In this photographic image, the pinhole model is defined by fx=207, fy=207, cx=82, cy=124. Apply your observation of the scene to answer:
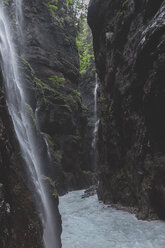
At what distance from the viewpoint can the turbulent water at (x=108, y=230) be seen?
7336 mm

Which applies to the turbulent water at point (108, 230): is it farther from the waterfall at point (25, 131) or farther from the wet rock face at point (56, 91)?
the wet rock face at point (56, 91)

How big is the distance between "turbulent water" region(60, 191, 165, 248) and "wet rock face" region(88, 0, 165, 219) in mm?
856

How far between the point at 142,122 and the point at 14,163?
7357 mm

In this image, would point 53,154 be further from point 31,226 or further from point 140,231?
point 31,226

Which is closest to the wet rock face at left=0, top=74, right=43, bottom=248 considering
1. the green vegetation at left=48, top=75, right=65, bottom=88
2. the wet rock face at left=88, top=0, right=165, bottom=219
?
the wet rock face at left=88, top=0, right=165, bottom=219

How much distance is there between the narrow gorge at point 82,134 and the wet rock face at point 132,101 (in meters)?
0.05

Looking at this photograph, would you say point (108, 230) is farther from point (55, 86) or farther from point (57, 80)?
point (57, 80)

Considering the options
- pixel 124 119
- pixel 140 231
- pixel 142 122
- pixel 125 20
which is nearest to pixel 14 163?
pixel 140 231

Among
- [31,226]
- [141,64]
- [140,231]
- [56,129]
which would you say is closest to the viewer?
[31,226]

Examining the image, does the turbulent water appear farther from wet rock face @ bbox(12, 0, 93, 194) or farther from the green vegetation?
the green vegetation

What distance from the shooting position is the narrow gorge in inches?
185

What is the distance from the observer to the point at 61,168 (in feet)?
61.4

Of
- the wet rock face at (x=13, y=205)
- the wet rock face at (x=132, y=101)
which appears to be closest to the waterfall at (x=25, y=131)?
the wet rock face at (x=13, y=205)

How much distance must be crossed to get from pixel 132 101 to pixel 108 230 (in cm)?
632
